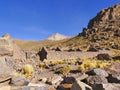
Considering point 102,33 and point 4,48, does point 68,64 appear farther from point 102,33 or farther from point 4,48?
point 102,33

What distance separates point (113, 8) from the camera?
146 meters

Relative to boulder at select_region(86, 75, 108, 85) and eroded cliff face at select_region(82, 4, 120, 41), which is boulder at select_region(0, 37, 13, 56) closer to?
boulder at select_region(86, 75, 108, 85)

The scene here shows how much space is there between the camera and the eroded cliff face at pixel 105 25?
370 ft

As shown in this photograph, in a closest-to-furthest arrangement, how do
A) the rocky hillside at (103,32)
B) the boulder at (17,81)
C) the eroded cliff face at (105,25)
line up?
the boulder at (17,81) < the rocky hillside at (103,32) < the eroded cliff face at (105,25)

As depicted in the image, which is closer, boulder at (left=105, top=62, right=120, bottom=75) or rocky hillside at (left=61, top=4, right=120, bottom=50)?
boulder at (left=105, top=62, right=120, bottom=75)

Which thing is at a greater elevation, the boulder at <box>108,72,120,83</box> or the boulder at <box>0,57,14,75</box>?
the boulder at <box>0,57,14,75</box>

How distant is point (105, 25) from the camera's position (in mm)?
128875

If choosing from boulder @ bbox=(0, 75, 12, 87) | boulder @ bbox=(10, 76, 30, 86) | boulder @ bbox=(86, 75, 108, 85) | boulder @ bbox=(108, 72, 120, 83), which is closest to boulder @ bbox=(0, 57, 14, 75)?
boulder @ bbox=(0, 75, 12, 87)

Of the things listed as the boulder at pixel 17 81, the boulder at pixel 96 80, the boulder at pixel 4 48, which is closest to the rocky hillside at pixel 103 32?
the boulder at pixel 96 80

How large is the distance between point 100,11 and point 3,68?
14731cm

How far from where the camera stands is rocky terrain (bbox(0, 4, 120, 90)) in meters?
11.1

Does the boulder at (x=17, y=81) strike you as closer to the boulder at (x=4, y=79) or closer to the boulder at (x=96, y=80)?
the boulder at (x=4, y=79)

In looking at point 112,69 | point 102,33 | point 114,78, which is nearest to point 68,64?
point 112,69

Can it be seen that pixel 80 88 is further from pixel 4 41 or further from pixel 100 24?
pixel 100 24
